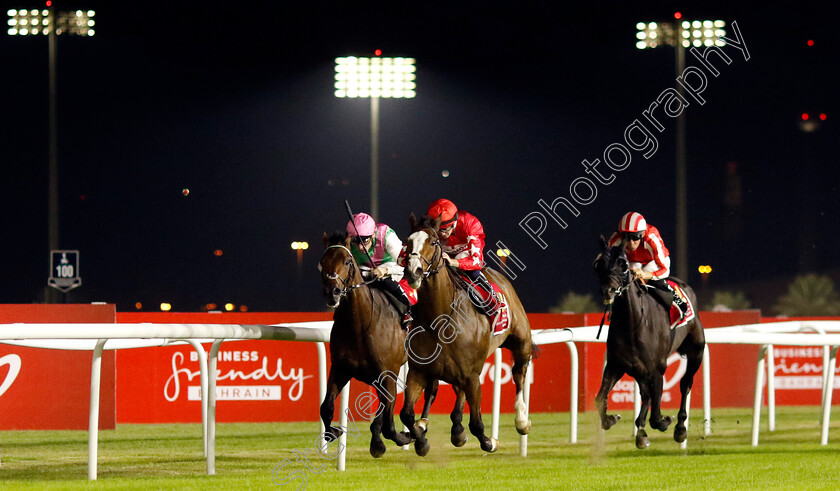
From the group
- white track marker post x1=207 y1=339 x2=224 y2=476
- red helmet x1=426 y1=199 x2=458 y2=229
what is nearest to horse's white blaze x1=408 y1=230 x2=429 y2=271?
Result: red helmet x1=426 y1=199 x2=458 y2=229

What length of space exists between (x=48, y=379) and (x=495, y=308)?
19.5 feet

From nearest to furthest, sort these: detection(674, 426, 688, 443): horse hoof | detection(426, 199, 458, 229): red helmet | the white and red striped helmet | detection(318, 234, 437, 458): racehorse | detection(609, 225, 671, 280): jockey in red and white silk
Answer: detection(318, 234, 437, 458): racehorse, detection(426, 199, 458, 229): red helmet, the white and red striped helmet, detection(674, 426, 688, 443): horse hoof, detection(609, 225, 671, 280): jockey in red and white silk

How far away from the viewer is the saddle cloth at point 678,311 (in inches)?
296

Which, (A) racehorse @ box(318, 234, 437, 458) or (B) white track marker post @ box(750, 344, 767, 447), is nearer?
(A) racehorse @ box(318, 234, 437, 458)

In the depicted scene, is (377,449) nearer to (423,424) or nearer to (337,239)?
(423,424)

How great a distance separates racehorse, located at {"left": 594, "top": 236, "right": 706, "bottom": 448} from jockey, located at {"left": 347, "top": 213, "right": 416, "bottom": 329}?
1.17 m

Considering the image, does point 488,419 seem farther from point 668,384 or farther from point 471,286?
point 471,286

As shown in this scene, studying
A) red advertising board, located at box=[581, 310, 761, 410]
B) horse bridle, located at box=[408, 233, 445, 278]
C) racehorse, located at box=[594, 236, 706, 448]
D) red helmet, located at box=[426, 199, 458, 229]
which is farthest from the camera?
red advertising board, located at box=[581, 310, 761, 410]

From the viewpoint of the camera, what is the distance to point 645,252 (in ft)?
25.0

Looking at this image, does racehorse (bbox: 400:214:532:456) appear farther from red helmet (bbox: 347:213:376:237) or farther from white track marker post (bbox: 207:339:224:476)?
white track marker post (bbox: 207:339:224:476)

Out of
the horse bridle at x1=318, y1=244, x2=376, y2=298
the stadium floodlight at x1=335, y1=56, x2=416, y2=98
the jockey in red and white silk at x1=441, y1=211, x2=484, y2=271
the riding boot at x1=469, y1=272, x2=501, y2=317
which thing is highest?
the stadium floodlight at x1=335, y1=56, x2=416, y2=98

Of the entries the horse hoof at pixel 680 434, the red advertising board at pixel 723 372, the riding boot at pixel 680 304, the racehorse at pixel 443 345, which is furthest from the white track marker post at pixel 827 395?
the racehorse at pixel 443 345

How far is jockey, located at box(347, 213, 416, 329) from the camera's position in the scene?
6.68 m

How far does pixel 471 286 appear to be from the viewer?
668cm
